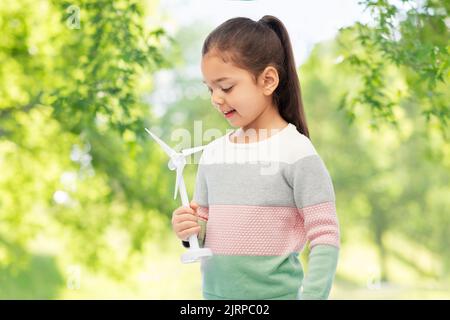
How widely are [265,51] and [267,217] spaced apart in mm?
426

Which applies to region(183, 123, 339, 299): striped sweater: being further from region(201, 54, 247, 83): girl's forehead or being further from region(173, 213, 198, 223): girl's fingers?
region(201, 54, 247, 83): girl's forehead

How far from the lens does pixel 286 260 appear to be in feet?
5.66

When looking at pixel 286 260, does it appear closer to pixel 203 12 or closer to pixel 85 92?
pixel 85 92

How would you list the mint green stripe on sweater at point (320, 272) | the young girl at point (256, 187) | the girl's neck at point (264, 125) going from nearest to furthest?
the mint green stripe on sweater at point (320, 272) < the young girl at point (256, 187) < the girl's neck at point (264, 125)

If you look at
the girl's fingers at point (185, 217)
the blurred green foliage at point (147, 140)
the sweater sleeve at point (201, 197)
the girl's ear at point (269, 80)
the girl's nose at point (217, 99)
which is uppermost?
the blurred green foliage at point (147, 140)

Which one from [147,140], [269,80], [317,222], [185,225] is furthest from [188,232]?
[147,140]

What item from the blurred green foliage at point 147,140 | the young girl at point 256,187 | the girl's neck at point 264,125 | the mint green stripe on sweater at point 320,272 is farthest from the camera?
the blurred green foliage at point 147,140

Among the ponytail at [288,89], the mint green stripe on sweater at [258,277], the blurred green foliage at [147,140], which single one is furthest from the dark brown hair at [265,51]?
the blurred green foliage at [147,140]

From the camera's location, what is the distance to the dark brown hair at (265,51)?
68.9 inches

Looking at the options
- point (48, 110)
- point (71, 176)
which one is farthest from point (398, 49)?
point (71, 176)

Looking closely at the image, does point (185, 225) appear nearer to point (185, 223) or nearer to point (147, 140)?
point (185, 223)

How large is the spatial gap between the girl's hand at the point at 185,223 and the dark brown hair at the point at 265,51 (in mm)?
361

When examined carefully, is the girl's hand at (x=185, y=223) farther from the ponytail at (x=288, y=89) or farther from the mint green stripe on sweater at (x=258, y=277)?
the ponytail at (x=288, y=89)

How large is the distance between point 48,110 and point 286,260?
194 inches
